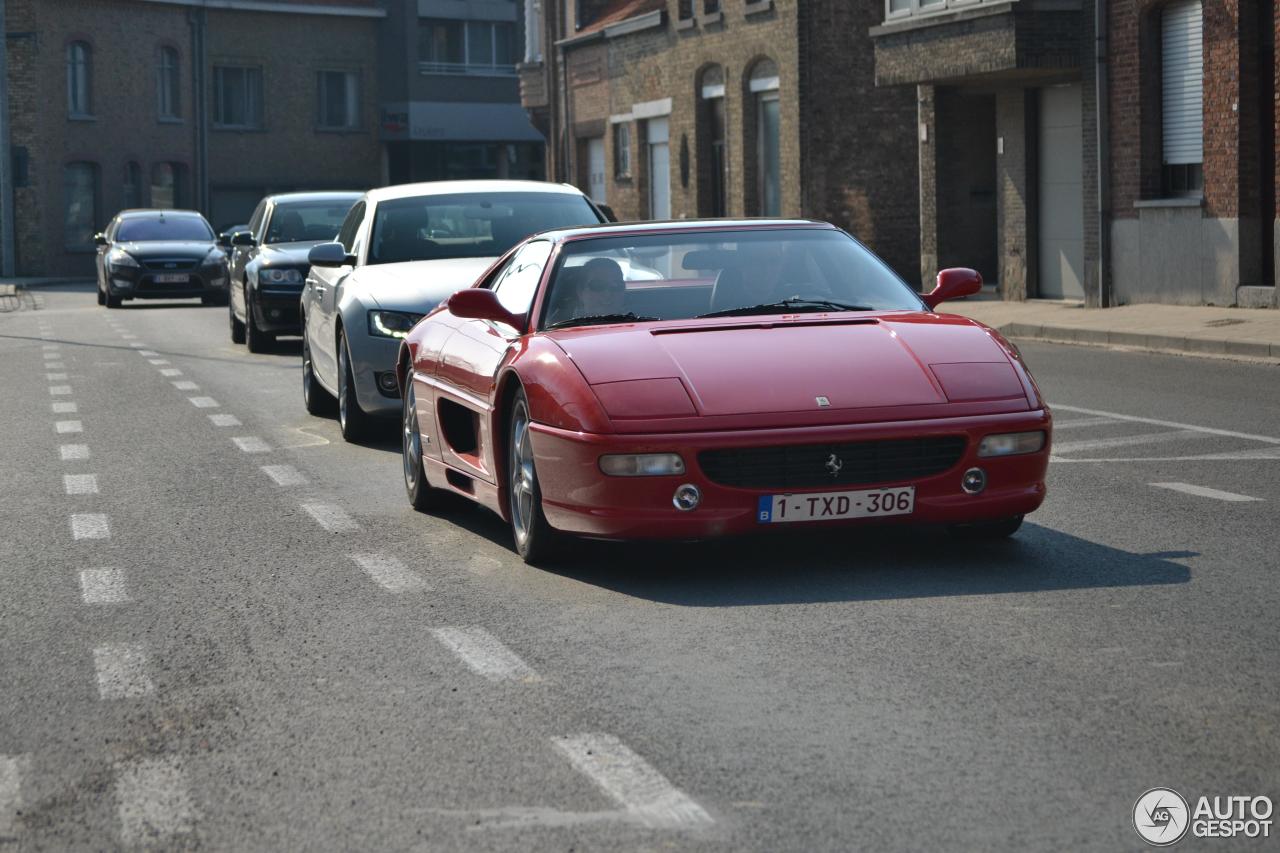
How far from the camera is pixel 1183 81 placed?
86.2 feet

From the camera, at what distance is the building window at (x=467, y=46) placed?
74688 millimetres

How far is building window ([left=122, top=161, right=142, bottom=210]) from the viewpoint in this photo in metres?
65.6

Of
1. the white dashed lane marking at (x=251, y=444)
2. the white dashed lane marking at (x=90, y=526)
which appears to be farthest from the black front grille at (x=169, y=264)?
the white dashed lane marking at (x=90, y=526)

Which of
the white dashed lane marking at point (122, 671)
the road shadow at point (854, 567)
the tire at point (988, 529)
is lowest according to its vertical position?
the white dashed lane marking at point (122, 671)

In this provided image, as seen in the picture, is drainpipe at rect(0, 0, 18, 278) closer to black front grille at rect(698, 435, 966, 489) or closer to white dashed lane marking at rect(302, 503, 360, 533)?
white dashed lane marking at rect(302, 503, 360, 533)

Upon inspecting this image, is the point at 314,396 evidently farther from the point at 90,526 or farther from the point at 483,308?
the point at 483,308

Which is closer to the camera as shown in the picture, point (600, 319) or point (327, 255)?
point (600, 319)

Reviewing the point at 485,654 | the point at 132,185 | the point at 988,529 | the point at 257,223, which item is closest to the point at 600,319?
the point at 988,529

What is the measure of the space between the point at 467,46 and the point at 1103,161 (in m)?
50.4

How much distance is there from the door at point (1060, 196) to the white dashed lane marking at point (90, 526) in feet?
69.7

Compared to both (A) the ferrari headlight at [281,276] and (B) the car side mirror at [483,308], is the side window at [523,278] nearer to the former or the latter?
(B) the car side mirror at [483,308]

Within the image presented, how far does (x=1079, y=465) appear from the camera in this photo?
1124 centimetres

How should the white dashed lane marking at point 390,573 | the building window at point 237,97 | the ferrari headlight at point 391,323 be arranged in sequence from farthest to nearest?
the building window at point 237,97 → the ferrari headlight at point 391,323 → the white dashed lane marking at point 390,573

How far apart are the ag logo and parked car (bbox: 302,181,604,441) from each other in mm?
9098
